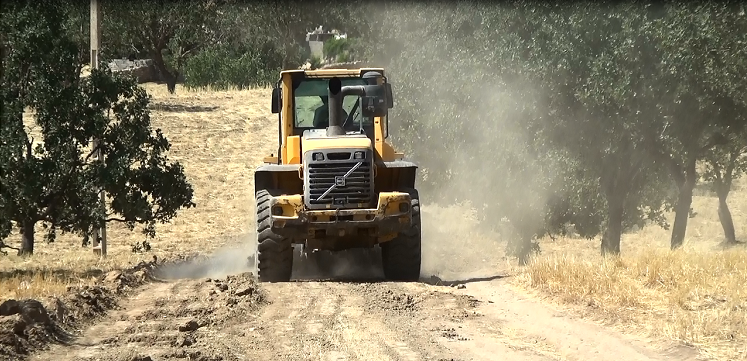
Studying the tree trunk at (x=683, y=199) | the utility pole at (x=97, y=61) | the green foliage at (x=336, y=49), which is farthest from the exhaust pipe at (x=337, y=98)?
the green foliage at (x=336, y=49)

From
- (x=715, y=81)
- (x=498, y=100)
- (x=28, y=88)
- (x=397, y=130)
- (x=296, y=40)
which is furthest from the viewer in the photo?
(x=296, y=40)

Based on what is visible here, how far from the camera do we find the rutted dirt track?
8234mm

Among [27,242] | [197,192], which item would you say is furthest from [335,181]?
[197,192]

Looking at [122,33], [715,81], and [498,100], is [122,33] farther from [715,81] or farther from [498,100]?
[715,81]

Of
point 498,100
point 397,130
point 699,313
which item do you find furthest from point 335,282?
point 397,130

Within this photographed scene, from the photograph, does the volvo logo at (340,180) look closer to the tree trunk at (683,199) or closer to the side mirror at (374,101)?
the side mirror at (374,101)

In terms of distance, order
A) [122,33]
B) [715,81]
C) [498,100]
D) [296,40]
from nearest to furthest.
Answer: [715,81] < [498,100] < [122,33] < [296,40]

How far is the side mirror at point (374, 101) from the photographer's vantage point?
13938mm

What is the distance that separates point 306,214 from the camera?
13.1 metres

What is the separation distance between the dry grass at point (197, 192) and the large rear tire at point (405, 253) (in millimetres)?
4395

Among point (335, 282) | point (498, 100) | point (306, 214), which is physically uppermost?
point (498, 100)

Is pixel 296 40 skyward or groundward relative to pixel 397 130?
skyward

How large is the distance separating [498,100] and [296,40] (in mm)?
35725

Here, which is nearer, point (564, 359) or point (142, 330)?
point (564, 359)
